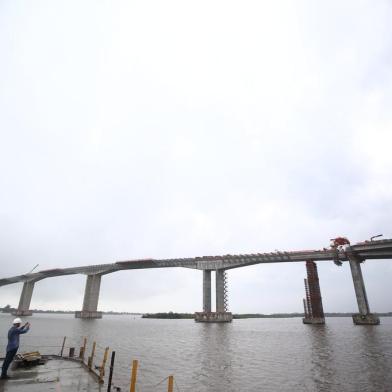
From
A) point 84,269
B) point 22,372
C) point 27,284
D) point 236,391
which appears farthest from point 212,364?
point 27,284

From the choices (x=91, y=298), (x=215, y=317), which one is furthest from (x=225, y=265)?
(x=91, y=298)

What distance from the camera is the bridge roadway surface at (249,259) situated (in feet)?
270

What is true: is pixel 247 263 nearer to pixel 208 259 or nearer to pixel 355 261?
pixel 208 259

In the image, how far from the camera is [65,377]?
50.2ft

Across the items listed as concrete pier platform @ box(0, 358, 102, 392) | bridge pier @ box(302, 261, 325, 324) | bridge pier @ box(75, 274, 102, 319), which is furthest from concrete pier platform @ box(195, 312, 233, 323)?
concrete pier platform @ box(0, 358, 102, 392)

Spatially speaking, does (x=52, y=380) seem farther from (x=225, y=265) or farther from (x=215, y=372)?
(x=225, y=265)

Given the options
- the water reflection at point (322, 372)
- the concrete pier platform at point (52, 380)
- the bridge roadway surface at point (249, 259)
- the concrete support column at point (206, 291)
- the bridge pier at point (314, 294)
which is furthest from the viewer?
the concrete support column at point (206, 291)

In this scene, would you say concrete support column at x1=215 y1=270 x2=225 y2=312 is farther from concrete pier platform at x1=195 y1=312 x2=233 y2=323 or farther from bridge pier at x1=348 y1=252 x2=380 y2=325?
bridge pier at x1=348 y1=252 x2=380 y2=325

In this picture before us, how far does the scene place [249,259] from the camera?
97.6m

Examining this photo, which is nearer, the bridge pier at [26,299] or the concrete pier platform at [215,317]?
the concrete pier platform at [215,317]

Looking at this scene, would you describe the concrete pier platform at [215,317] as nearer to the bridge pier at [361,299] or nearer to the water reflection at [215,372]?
the bridge pier at [361,299]

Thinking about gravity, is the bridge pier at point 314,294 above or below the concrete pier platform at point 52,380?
above

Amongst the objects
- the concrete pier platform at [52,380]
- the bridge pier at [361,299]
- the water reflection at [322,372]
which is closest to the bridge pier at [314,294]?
the bridge pier at [361,299]

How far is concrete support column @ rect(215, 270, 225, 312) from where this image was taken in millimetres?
95062
